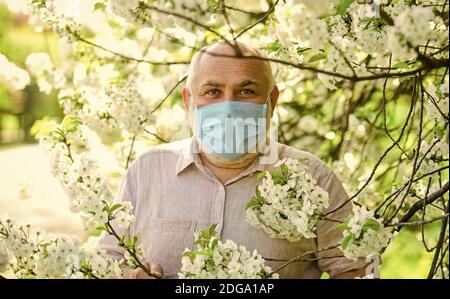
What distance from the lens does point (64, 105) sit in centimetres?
356

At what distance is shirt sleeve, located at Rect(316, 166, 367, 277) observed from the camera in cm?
284

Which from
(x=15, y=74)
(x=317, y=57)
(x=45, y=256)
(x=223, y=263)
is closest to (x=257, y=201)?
(x=223, y=263)

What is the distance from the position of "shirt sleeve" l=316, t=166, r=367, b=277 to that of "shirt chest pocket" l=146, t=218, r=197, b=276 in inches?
18.4

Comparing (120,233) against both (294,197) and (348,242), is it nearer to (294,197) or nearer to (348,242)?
(294,197)

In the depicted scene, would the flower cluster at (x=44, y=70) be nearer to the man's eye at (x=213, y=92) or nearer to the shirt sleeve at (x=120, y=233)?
the shirt sleeve at (x=120, y=233)

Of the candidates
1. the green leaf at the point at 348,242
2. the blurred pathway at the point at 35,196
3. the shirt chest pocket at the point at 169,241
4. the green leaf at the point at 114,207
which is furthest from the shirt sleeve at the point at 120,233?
the blurred pathway at the point at 35,196

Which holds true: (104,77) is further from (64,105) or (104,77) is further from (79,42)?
(64,105)

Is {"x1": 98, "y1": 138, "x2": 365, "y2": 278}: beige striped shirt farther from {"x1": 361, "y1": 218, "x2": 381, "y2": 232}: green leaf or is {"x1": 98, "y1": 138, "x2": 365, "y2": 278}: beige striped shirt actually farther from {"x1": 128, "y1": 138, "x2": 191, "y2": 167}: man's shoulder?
{"x1": 361, "y1": 218, "x2": 381, "y2": 232}: green leaf

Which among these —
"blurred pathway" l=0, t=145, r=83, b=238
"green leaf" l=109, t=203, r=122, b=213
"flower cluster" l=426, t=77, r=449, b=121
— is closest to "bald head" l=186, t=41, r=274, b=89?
"flower cluster" l=426, t=77, r=449, b=121

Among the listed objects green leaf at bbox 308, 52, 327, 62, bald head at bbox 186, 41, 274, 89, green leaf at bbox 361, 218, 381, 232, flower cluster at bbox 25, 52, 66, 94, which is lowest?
green leaf at bbox 361, 218, 381, 232

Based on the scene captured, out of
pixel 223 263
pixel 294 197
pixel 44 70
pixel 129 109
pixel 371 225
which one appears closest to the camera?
pixel 371 225

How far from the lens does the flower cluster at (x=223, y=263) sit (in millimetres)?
2139

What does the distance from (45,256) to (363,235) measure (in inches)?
36.2

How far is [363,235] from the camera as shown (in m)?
2.05
